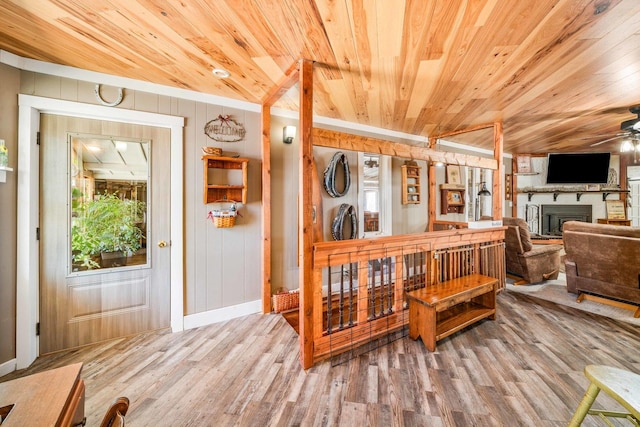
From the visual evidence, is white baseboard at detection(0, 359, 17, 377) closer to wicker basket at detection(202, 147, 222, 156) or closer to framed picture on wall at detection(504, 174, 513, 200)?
wicker basket at detection(202, 147, 222, 156)

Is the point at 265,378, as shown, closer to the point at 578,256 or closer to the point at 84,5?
the point at 84,5

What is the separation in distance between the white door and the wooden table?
1.85m

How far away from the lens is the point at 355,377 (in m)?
1.93

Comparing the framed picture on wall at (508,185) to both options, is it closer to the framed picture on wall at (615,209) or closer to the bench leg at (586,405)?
the framed picture on wall at (615,209)

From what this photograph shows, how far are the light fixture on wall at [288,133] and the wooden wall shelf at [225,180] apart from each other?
580 mm

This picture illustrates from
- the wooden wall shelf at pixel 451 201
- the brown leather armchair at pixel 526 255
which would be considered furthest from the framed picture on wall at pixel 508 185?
the brown leather armchair at pixel 526 255

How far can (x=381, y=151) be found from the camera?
245 cm

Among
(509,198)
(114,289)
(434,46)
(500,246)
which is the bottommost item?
(114,289)

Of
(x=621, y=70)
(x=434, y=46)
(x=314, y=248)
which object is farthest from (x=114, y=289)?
(x=621, y=70)

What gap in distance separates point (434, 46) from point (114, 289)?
3454 mm

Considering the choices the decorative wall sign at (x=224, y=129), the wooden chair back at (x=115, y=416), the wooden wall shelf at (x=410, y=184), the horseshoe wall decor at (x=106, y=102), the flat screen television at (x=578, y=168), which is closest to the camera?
the wooden chair back at (x=115, y=416)

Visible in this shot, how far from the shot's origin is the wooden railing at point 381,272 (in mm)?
2129

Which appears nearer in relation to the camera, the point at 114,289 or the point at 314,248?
the point at 314,248

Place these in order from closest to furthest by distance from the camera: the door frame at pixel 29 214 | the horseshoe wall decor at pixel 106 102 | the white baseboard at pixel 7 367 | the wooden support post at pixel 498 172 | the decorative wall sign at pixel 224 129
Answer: the white baseboard at pixel 7 367, the door frame at pixel 29 214, the horseshoe wall decor at pixel 106 102, the decorative wall sign at pixel 224 129, the wooden support post at pixel 498 172
